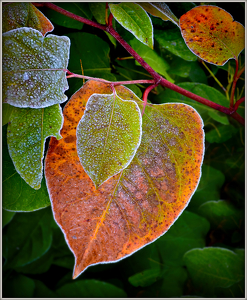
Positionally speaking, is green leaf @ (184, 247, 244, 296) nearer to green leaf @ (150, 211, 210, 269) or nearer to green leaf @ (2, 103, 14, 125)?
green leaf @ (150, 211, 210, 269)

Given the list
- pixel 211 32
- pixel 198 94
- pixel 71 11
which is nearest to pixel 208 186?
pixel 198 94

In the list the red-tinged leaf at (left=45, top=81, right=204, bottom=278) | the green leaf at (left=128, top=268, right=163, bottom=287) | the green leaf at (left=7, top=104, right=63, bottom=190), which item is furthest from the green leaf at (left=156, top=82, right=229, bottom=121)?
the green leaf at (left=128, top=268, right=163, bottom=287)

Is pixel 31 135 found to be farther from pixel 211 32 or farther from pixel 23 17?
pixel 211 32

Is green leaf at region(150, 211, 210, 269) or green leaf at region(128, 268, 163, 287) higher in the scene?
green leaf at region(150, 211, 210, 269)

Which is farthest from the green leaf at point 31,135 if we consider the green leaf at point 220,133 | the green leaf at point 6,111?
the green leaf at point 220,133

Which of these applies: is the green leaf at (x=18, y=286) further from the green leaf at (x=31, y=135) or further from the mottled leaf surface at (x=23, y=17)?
the mottled leaf surface at (x=23, y=17)

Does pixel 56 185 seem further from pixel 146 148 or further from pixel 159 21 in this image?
pixel 159 21
